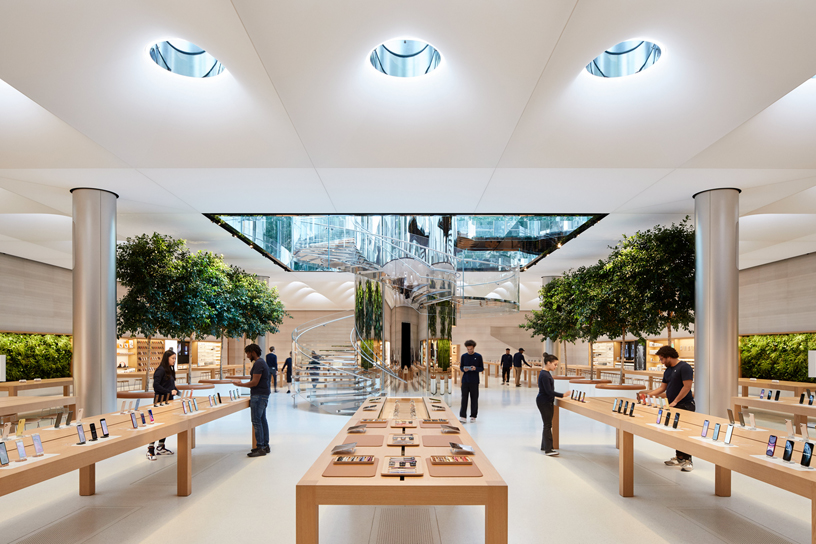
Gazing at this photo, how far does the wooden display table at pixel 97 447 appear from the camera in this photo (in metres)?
3.43

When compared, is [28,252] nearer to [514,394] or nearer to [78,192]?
[78,192]

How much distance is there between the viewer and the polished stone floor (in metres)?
4.33

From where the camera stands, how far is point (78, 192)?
836 cm

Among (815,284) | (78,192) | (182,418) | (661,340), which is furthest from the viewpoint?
(661,340)

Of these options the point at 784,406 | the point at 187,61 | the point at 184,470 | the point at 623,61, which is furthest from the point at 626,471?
the point at 187,61

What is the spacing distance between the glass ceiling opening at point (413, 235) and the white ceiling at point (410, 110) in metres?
2.34

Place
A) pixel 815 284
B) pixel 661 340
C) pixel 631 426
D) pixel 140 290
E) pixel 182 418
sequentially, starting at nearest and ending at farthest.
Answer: pixel 631 426 → pixel 182 418 → pixel 140 290 → pixel 815 284 → pixel 661 340

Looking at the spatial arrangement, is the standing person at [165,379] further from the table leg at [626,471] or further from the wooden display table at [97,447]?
the table leg at [626,471]

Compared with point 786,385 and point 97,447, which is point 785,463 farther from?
point 786,385

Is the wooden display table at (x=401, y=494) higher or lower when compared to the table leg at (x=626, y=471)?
higher

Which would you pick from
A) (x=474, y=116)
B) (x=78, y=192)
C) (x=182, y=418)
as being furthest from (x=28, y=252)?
(x=474, y=116)

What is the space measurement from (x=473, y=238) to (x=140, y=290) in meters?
8.59

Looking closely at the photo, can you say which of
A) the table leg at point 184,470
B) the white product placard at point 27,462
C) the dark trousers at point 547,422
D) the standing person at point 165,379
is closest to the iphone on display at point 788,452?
the dark trousers at point 547,422

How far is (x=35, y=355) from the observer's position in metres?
13.6
